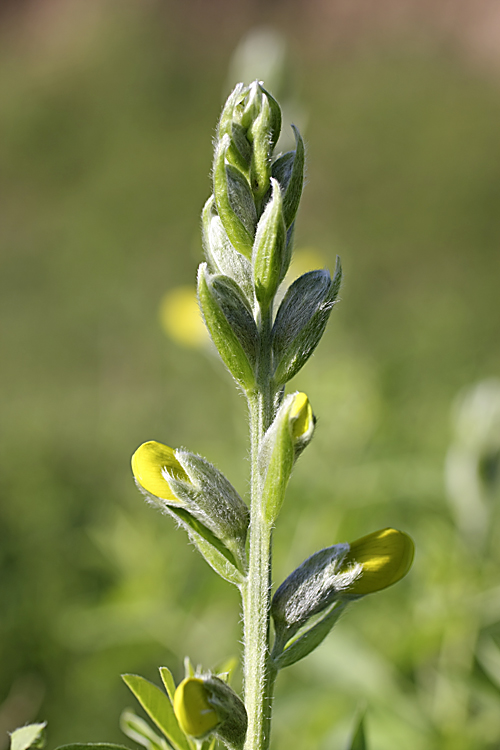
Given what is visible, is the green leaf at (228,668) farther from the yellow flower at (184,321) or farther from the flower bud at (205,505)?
the yellow flower at (184,321)

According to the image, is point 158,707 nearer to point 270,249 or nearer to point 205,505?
point 205,505

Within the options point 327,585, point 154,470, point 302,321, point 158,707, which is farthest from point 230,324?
point 158,707

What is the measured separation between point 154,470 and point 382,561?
0.26 metres

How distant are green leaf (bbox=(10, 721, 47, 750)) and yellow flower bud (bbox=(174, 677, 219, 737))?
16cm

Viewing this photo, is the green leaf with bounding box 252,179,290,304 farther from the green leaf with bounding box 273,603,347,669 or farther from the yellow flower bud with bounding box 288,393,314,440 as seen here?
the green leaf with bounding box 273,603,347,669

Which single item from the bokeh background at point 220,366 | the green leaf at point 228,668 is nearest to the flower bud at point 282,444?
the green leaf at point 228,668

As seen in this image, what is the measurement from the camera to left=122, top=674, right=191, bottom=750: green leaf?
0.70 m

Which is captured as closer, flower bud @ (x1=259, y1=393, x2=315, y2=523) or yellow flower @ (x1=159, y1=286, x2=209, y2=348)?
flower bud @ (x1=259, y1=393, x2=315, y2=523)

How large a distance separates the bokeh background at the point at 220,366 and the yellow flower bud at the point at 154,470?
552 mm

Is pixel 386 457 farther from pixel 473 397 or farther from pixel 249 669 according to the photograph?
pixel 249 669

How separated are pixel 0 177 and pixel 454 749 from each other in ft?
33.5

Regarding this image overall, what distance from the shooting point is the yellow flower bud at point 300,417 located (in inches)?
25.3

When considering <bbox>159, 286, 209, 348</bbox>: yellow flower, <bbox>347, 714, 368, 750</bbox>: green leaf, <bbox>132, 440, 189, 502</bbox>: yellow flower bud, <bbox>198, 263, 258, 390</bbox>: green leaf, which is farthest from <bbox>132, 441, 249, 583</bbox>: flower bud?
<bbox>159, 286, 209, 348</bbox>: yellow flower

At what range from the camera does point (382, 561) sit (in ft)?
2.29
